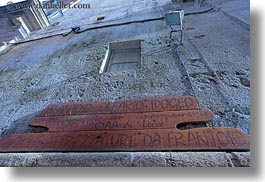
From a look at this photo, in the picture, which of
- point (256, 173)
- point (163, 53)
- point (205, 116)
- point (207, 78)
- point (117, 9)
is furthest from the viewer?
point (117, 9)

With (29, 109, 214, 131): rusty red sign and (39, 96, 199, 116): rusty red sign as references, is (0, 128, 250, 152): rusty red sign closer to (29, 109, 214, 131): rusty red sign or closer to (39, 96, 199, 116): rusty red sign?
(29, 109, 214, 131): rusty red sign

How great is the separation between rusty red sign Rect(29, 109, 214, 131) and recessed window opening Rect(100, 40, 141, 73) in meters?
0.70

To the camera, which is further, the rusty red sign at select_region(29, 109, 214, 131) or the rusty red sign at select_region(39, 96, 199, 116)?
the rusty red sign at select_region(39, 96, 199, 116)

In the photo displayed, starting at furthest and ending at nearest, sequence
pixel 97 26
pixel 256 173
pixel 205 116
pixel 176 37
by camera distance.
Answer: pixel 97 26, pixel 176 37, pixel 205 116, pixel 256 173

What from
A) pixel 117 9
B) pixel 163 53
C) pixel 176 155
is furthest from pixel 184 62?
pixel 117 9

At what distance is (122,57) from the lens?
2.11m

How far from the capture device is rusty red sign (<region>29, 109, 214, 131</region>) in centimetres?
116

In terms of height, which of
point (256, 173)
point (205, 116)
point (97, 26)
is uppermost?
point (97, 26)

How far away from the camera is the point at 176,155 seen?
3.22ft

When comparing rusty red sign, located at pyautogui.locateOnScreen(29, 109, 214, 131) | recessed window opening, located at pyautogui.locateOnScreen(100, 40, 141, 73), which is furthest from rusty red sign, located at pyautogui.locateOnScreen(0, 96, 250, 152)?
recessed window opening, located at pyautogui.locateOnScreen(100, 40, 141, 73)

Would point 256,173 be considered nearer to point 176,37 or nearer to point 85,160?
point 85,160

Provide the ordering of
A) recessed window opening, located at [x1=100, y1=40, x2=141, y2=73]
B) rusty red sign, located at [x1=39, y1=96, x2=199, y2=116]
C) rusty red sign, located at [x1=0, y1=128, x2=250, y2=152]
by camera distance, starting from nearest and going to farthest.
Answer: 1. rusty red sign, located at [x1=0, y1=128, x2=250, y2=152]
2. rusty red sign, located at [x1=39, y1=96, x2=199, y2=116]
3. recessed window opening, located at [x1=100, y1=40, x2=141, y2=73]

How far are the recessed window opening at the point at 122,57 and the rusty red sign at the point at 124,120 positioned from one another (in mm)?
696

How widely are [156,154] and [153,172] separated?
0.09 m
